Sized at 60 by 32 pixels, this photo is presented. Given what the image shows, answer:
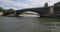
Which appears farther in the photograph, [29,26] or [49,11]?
[49,11]

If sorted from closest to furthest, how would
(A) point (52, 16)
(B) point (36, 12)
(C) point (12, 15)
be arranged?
(A) point (52, 16) < (B) point (36, 12) < (C) point (12, 15)

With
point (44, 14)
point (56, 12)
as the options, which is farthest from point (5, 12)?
point (56, 12)

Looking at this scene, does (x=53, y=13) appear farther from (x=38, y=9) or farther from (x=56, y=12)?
(x=38, y=9)

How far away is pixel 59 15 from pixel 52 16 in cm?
120

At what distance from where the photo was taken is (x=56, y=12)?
30234 mm

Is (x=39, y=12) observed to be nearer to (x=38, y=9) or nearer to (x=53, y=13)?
(x=38, y=9)

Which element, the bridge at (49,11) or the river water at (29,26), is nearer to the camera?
the river water at (29,26)

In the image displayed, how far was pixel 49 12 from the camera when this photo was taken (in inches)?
1168

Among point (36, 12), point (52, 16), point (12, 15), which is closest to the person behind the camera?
point (52, 16)

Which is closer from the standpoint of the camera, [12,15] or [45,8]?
[45,8]

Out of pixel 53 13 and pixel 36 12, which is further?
pixel 36 12

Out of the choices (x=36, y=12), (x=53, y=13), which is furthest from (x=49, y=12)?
(x=36, y=12)

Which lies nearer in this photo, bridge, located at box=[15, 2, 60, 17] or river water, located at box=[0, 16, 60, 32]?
river water, located at box=[0, 16, 60, 32]

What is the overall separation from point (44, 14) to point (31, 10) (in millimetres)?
2795
